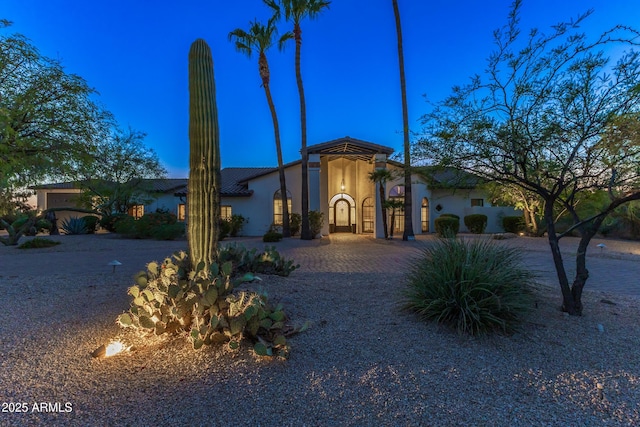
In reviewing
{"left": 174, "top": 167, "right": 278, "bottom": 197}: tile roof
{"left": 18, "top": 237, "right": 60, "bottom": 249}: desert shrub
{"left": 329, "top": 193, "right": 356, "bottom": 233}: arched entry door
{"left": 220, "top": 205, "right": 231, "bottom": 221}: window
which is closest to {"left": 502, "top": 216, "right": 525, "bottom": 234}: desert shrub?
{"left": 329, "top": 193, "right": 356, "bottom": 233}: arched entry door

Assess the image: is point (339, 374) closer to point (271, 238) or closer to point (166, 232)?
point (271, 238)

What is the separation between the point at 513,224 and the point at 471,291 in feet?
68.8

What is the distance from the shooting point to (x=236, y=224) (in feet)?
69.9

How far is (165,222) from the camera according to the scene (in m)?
18.8

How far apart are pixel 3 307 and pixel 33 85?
4674mm

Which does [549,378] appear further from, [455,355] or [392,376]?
[392,376]

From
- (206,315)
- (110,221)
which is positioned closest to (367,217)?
(110,221)

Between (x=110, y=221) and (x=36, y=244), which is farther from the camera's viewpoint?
(x=110, y=221)

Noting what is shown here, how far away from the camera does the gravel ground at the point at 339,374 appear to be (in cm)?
257

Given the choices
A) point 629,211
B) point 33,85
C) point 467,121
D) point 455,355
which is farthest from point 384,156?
point 455,355

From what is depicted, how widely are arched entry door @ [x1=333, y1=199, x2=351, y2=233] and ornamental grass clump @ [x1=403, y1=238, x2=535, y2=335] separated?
64.4 ft

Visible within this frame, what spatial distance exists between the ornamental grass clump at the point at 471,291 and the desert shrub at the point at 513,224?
19674 millimetres

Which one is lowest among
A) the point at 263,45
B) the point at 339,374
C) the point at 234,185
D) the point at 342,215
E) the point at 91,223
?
the point at 339,374

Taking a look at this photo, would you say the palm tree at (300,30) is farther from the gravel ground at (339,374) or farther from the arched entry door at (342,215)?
the gravel ground at (339,374)
